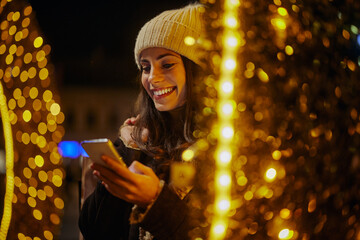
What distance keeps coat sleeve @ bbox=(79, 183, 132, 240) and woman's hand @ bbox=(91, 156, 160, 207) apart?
0.35 m

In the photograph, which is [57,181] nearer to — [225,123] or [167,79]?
[167,79]

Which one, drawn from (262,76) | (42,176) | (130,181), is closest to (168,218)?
(130,181)

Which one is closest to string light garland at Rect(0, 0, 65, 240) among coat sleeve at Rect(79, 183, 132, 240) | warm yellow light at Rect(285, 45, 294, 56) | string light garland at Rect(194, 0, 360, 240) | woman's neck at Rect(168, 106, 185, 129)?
coat sleeve at Rect(79, 183, 132, 240)

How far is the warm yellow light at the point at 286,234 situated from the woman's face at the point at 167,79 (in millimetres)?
852

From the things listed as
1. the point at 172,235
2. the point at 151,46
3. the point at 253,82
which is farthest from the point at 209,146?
the point at 151,46

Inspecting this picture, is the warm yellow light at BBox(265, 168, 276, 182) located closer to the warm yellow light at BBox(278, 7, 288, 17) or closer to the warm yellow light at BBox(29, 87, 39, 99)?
the warm yellow light at BBox(278, 7, 288, 17)

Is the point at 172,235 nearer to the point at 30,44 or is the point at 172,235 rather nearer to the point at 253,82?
the point at 253,82

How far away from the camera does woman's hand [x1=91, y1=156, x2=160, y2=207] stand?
1722 millimetres

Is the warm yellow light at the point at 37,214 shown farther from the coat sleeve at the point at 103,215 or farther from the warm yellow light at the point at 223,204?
the warm yellow light at the point at 223,204

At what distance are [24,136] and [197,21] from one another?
995 mm

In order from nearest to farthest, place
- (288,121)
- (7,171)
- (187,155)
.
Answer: (288,121), (187,155), (7,171)

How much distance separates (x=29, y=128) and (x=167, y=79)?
0.71m

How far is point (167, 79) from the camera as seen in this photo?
2252 mm

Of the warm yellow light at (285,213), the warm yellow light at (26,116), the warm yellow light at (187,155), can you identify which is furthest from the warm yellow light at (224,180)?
the warm yellow light at (26,116)
